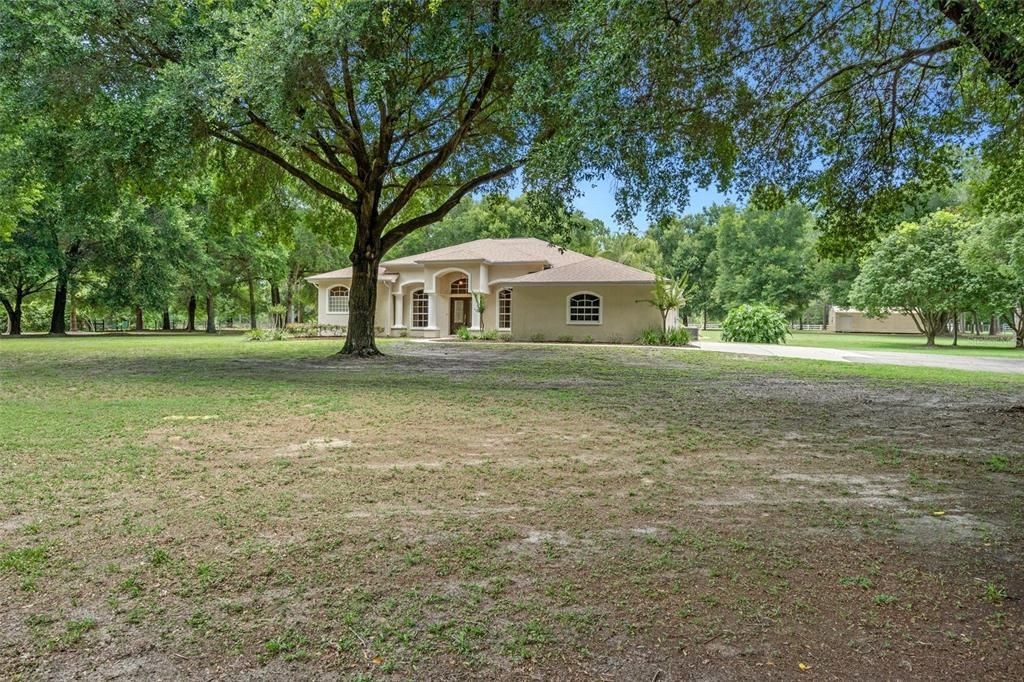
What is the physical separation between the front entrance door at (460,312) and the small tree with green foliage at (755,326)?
12.2 meters

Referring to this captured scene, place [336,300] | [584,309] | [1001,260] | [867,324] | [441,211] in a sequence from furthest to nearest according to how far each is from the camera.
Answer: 1. [867,324]
2. [336,300]
3. [584,309]
4. [1001,260]
5. [441,211]

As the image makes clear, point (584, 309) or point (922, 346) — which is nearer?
point (584, 309)

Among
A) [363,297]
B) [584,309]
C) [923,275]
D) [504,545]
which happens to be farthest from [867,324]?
[504,545]

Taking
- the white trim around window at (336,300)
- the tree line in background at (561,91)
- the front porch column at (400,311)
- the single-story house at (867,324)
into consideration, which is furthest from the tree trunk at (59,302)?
the single-story house at (867,324)

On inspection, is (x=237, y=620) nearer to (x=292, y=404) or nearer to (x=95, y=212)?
(x=292, y=404)

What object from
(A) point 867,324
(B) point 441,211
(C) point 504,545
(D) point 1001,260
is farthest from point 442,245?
(C) point 504,545

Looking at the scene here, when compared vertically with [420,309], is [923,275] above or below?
above

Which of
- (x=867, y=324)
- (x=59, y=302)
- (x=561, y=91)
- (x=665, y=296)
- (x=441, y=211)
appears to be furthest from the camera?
(x=867, y=324)

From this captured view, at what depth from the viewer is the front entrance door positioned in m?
29.1

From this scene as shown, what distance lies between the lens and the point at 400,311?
2944cm

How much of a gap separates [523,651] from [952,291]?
30.9 meters

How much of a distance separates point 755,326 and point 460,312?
44.6ft

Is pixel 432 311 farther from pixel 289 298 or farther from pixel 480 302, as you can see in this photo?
pixel 289 298

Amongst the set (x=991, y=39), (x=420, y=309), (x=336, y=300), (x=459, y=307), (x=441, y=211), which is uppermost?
(x=441, y=211)
